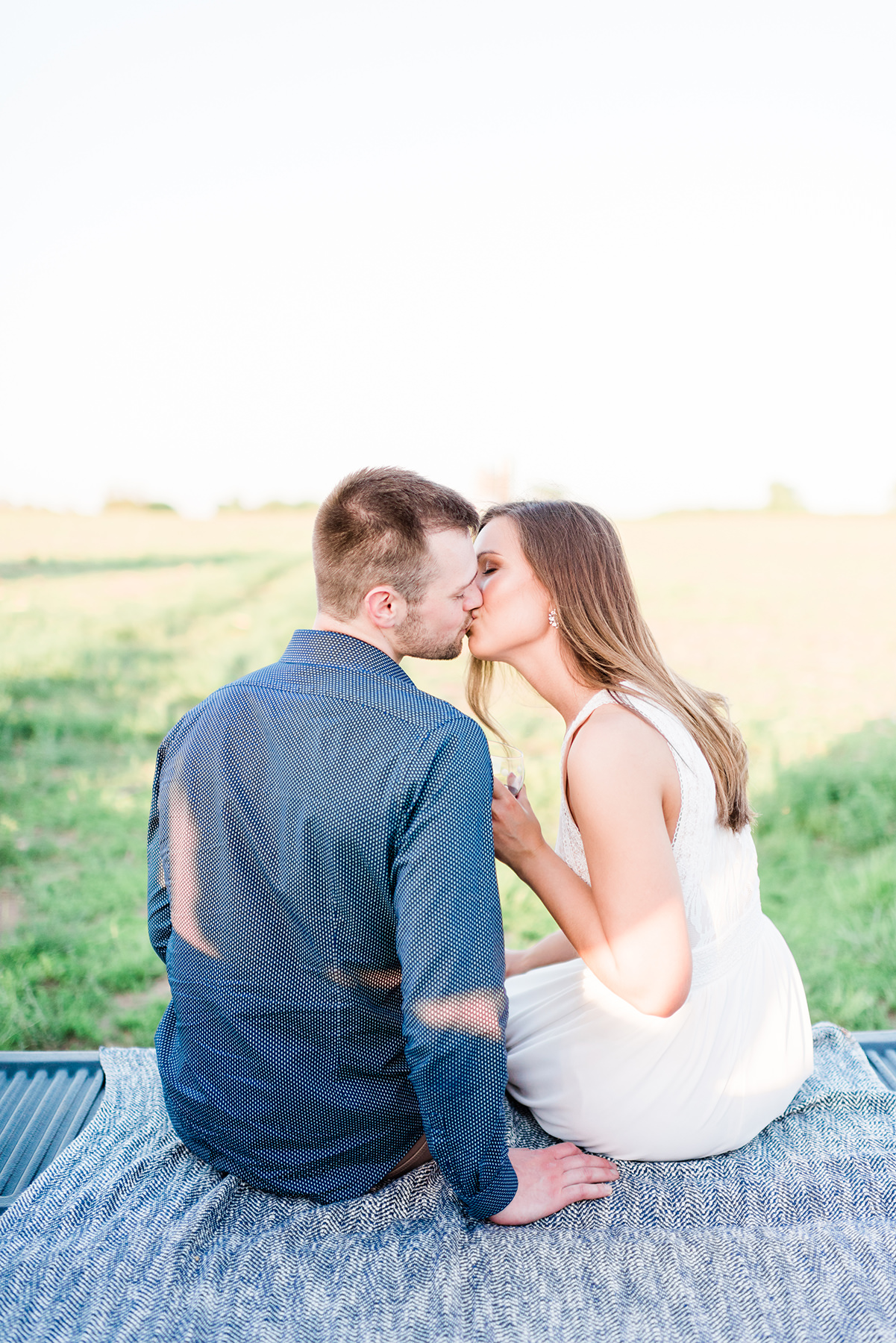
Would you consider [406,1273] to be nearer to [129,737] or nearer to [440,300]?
[129,737]

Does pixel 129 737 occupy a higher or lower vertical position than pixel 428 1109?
lower

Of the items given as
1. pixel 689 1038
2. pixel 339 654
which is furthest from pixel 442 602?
pixel 689 1038

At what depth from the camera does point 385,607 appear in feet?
7.17

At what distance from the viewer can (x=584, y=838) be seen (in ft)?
7.13

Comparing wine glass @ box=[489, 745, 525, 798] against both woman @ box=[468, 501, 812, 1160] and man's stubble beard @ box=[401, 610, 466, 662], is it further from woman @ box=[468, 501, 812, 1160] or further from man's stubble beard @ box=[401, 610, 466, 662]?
man's stubble beard @ box=[401, 610, 466, 662]

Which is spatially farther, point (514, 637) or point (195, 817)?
point (514, 637)

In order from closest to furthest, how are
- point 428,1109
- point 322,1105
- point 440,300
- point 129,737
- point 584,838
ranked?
point 428,1109 → point 322,1105 → point 584,838 → point 129,737 → point 440,300

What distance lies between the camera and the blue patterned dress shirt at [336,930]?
6.06ft

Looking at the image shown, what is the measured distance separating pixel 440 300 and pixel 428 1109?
35803 millimetres

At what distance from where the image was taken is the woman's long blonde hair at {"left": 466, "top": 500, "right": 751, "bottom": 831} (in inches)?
96.9

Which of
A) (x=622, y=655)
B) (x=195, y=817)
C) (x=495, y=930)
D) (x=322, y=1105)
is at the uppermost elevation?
(x=622, y=655)

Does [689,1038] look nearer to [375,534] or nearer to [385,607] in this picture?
[385,607]

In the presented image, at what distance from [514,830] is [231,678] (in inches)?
341

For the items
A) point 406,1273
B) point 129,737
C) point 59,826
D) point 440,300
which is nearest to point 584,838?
point 406,1273
